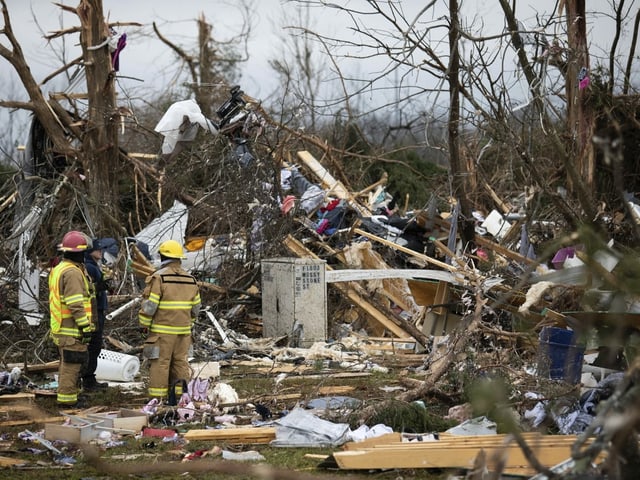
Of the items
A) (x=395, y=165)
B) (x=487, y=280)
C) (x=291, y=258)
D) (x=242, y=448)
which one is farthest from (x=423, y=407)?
(x=395, y=165)

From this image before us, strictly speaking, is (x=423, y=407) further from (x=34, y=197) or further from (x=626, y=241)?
(x=34, y=197)

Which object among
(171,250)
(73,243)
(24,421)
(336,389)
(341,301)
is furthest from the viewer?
(341,301)

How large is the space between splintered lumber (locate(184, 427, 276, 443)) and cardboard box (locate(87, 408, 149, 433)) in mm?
764

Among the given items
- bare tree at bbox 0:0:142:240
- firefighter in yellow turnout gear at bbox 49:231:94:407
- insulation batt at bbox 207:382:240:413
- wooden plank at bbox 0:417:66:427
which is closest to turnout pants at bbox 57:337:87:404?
firefighter in yellow turnout gear at bbox 49:231:94:407

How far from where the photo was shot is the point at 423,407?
304 inches

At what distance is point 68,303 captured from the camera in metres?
9.08

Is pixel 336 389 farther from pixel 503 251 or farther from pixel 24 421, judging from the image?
pixel 503 251

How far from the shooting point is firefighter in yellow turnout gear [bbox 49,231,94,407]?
358 inches

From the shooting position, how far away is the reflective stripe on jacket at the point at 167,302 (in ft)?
29.6

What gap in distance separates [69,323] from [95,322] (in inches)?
33.7

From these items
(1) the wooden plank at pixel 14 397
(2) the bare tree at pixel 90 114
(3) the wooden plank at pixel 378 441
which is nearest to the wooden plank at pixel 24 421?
(1) the wooden plank at pixel 14 397

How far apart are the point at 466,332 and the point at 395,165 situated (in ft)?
49.2

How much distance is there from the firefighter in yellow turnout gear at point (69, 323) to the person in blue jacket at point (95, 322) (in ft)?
2.59

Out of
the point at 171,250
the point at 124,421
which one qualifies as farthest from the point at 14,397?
the point at 171,250
